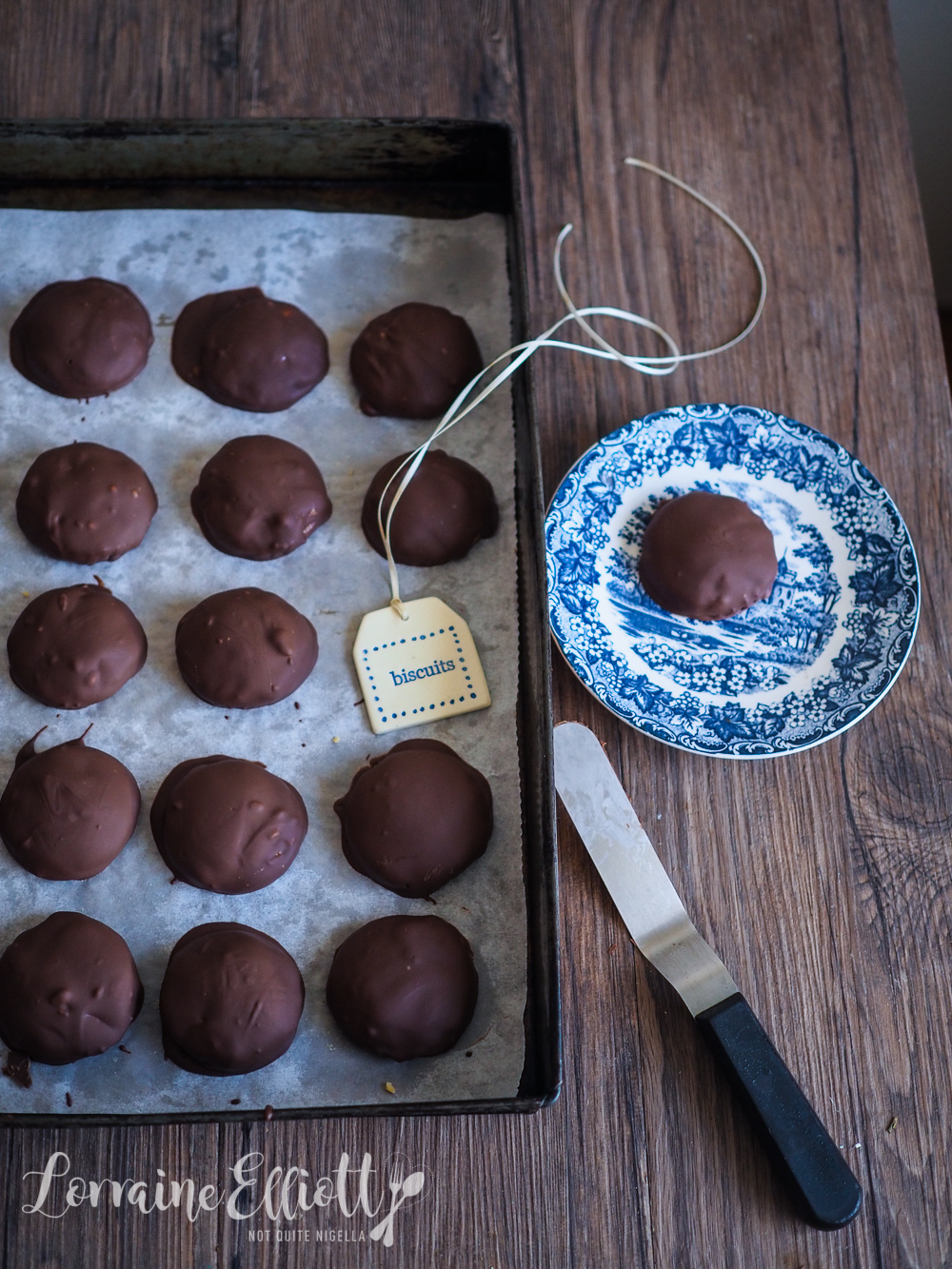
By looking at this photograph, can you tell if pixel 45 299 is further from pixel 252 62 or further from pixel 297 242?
pixel 252 62

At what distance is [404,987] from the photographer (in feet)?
3.27

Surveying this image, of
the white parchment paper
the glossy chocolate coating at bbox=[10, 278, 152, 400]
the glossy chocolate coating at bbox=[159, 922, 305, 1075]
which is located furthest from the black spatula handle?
the glossy chocolate coating at bbox=[10, 278, 152, 400]

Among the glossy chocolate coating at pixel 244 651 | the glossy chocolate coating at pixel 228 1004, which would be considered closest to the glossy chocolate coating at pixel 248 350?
the glossy chocolate coating at pixel 244 651

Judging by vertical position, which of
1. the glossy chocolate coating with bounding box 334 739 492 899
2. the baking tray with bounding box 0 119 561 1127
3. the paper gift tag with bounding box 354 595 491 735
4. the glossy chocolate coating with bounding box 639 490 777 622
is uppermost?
the baking tray with bounding box 0 119 561 1127

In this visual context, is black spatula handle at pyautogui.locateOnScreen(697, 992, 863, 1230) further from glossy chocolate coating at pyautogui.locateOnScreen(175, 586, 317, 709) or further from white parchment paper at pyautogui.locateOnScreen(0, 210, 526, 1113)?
glossy chocolate coating at pyautogui.locateOnScreen(175, 586, 317, 709)

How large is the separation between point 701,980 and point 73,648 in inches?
30.2

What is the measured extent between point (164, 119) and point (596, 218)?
58cm

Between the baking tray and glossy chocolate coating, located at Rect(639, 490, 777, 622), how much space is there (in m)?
0.15

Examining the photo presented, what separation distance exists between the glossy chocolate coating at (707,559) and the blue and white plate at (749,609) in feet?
0.09

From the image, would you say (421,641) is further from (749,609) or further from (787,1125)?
(787,1125)

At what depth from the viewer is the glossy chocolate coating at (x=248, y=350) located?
124cm

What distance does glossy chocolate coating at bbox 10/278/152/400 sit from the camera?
4.06 ft

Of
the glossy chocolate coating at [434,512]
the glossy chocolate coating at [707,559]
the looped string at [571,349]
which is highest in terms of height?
the looped string at [571,349]

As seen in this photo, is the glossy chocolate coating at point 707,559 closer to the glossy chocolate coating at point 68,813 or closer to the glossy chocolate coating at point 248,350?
the glossy chocolate coating at point 248,350
